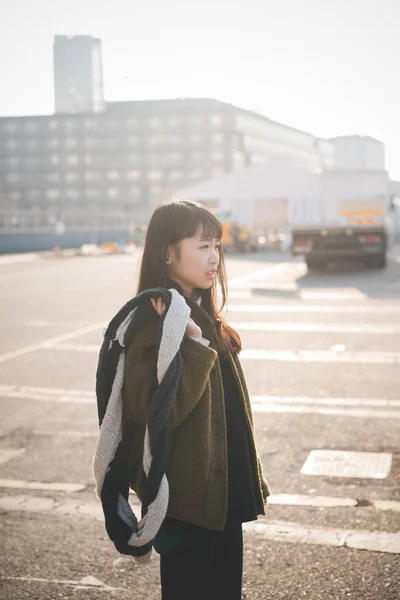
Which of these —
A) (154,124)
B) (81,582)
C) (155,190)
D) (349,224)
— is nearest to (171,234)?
(81,582)

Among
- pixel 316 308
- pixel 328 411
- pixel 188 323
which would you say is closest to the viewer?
pixel 188 323

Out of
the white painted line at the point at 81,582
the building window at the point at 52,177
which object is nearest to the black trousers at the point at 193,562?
the white painted line at the point at 81,582

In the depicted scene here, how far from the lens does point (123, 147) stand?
447ft

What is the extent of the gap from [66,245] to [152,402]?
56.4m

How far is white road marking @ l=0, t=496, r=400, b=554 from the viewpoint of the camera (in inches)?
172

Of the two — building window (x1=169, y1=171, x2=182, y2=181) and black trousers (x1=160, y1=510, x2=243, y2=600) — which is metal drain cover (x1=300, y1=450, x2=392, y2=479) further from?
building window (x1=169, y1=171, x2=182, y2=181)

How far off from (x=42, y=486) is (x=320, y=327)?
8136 mm

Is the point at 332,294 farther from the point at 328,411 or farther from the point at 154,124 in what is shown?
the point at 154,124

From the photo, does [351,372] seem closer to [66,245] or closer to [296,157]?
[66,245]

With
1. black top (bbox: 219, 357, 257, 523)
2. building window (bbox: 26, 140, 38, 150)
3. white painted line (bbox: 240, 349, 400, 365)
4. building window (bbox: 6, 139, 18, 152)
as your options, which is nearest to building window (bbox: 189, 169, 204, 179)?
building window (bbox: 26, 140, 38, 150)

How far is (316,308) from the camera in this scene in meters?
15.8

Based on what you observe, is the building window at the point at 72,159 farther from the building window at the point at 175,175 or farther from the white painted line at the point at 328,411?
the white painted line at the point at 328,411

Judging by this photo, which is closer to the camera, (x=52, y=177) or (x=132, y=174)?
(x=132, y=174)

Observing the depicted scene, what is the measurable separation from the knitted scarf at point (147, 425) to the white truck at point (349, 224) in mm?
22346
